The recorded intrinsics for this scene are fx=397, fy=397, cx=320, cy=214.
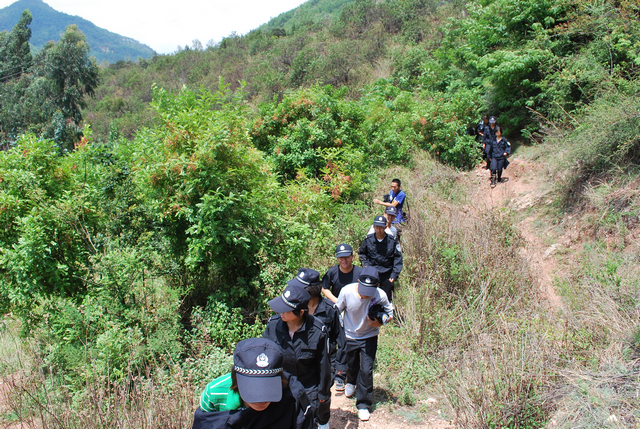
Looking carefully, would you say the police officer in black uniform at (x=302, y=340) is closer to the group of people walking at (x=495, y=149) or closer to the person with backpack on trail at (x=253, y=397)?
the person with backpack on trail at (x=253, y=397)

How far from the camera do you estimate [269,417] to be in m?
1.98

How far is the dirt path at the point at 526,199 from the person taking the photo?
7.11m

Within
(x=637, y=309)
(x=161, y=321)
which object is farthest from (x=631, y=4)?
(x=161, y=321)

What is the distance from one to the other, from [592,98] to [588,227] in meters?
3.68

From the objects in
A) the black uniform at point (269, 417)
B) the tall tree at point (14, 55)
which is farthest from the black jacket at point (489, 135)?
the tall tree at point (14, 55)

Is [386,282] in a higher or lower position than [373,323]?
lower

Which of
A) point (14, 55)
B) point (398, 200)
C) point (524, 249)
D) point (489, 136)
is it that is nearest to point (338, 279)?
→ point (398, 200)

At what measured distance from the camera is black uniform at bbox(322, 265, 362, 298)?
4336mm

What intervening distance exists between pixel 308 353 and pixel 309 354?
0.01 meters

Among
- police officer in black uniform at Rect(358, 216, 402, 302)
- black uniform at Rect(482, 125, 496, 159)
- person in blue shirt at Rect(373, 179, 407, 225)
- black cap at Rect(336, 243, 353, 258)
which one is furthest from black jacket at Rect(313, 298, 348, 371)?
black uniform at Rect(482, 125, 496, 159)

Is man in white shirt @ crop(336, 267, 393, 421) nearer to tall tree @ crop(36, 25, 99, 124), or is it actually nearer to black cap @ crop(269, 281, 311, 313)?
black cap @ crop(269, 281, 311, 313)

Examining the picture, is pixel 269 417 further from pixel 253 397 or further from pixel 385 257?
pixel 385 257

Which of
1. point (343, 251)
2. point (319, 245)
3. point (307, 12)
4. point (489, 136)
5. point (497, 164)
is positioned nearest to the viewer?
point (343, 251)

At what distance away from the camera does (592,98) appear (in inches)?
352
